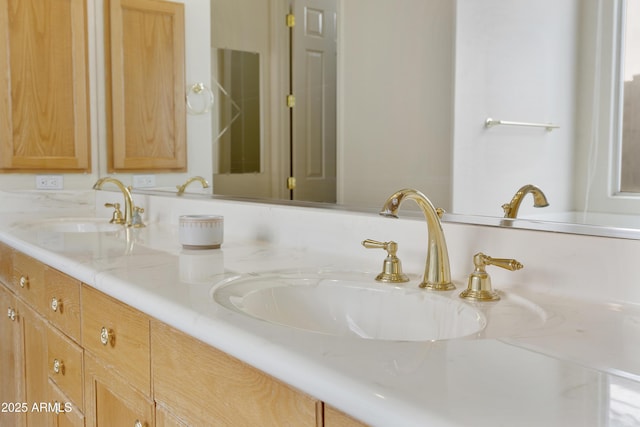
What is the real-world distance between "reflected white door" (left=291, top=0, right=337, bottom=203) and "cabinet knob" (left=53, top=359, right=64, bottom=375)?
716 millimetres

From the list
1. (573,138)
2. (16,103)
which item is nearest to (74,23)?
(16,103)

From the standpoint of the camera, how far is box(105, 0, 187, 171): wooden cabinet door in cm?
238

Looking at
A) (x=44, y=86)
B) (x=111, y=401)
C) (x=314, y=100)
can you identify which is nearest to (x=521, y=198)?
(x=314, y=100)

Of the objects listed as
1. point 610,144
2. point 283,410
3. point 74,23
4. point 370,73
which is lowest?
point 283,410

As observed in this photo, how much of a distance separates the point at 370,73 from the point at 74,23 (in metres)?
1.93

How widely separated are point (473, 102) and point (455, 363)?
0.60 metres

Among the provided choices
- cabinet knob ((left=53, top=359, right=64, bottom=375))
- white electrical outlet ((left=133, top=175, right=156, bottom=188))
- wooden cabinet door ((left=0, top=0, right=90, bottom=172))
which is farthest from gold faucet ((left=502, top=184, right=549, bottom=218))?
wooden cabinet door ((left=0, top=0, right=90, bottom=172))

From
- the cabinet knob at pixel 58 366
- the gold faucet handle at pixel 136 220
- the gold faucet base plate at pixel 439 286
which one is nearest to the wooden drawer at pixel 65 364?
the cabinet knob at pixel 58 366

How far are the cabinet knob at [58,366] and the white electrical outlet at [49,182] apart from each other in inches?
56.6

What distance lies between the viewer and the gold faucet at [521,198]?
1021 millimetres

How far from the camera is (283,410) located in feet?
2.36

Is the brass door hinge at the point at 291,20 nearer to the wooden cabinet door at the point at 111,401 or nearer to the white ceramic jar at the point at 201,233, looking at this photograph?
the white ceramic jar at the point at 201,233

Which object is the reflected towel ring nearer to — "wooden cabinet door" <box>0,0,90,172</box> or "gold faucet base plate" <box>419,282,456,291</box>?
"wooden cabinet door" <box>0,0,90,172</box>

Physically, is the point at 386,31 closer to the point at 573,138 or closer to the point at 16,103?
the point at 573,138
